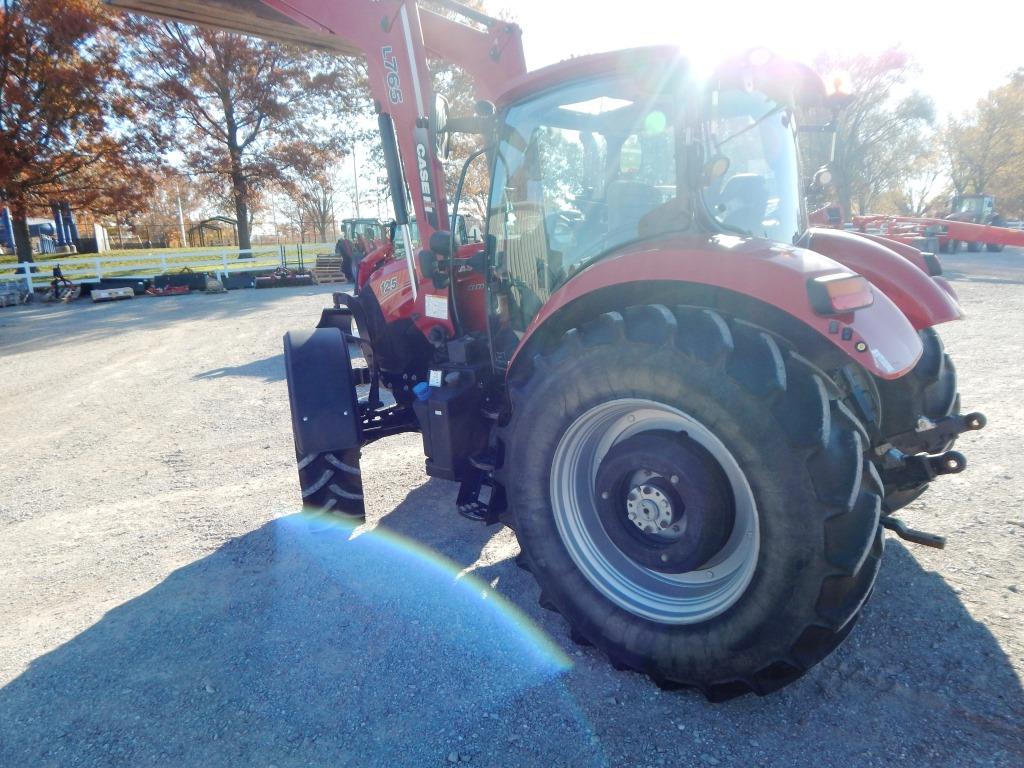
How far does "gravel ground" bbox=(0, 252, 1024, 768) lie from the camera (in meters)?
2.13

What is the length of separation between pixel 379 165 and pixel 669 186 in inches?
935

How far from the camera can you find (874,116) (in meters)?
29.3

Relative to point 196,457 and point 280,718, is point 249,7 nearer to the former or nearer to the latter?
point 196,457

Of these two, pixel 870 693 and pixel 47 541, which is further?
pixel 47 541

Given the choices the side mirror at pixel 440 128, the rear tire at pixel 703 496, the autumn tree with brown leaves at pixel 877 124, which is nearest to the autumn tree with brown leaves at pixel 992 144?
the autumn tree with brown leaves at pixel 877 124

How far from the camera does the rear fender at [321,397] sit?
3512 mm

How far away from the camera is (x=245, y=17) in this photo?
4.54 m

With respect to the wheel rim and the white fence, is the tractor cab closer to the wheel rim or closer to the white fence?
the white fence

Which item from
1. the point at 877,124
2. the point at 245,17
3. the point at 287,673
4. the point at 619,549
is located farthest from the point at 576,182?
the point at 877,124

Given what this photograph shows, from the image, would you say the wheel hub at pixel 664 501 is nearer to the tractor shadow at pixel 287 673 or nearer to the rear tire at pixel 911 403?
the tractor shadow at pixel 287 673

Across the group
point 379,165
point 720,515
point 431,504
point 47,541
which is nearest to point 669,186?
point 720,515

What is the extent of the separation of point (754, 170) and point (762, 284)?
3.22 ft

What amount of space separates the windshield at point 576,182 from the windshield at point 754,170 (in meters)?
0.20

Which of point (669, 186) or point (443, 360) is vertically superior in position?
point (669, 186)
